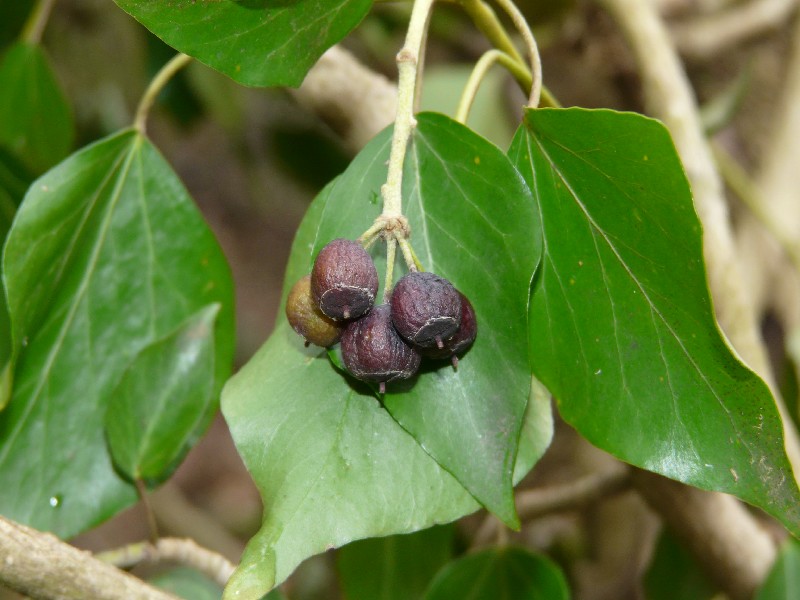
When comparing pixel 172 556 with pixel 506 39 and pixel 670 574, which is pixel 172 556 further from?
pixel 670 574

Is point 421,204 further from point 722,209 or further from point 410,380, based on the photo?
point 722,209

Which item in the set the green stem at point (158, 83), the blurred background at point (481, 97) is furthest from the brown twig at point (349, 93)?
the blurred background at point (481, 97)

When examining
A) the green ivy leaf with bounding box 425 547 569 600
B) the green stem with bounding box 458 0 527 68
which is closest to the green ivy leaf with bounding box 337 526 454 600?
the green ivy leaf with bounding box 425 547 569 600

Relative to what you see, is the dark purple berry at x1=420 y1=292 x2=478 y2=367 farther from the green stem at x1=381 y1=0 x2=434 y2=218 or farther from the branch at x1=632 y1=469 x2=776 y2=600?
the branch at x1=632 y1=469 x2=776 y2=600

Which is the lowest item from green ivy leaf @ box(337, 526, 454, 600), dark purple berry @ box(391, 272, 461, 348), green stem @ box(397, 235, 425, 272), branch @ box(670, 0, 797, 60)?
green ivy leaf @ box(337, 526, 454, 600)

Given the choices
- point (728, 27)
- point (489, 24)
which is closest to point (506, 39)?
point (489, 24)

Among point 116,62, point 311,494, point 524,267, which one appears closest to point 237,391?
point 311,494
